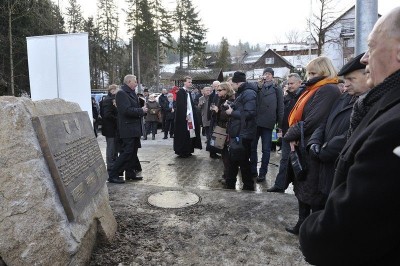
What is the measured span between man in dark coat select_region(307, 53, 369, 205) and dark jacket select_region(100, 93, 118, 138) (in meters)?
4.06

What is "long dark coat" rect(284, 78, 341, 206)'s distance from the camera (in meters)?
3.11

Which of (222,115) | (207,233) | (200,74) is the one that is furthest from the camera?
(200,74)

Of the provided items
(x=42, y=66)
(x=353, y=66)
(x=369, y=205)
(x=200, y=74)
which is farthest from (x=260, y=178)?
(x=200, y=74)

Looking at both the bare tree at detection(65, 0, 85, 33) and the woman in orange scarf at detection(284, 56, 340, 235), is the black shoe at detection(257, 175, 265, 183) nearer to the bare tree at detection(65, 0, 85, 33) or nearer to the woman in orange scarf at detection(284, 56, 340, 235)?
the woman in orange scarf at detection(284, 56, 340, 235)

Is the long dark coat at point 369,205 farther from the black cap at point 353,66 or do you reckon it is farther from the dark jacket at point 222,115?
the dark jacket at point 222,115

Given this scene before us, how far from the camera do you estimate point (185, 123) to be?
8.05 meters

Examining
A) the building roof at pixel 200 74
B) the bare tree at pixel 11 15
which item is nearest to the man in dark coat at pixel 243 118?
the bare tree at pixel 11 15

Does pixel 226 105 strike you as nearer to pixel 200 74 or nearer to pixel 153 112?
pixel 153 112

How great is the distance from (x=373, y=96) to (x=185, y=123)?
22.4 ft

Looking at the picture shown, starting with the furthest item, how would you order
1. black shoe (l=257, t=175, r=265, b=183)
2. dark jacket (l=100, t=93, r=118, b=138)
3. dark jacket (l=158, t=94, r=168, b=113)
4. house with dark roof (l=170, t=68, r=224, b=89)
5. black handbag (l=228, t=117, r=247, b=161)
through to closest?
house with dark roof (l=170, t=68, r=224, b=89)
dark jacket (l=158, t=94, r=168, b=113)
dark jacket (l=100, t=93, r=118, b=138)
black shoe (l=257, t=175, r=265, b=183)
black handbag (l=228, t=117, r=247, b=161)

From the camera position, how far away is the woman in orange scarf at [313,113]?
3130 millimetres

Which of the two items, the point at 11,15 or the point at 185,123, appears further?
the point at 11,15

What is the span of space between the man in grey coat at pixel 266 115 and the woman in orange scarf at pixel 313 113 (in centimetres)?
251

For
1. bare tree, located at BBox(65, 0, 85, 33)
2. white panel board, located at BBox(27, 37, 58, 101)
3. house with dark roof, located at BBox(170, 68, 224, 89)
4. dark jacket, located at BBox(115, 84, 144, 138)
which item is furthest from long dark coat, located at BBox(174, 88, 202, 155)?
bare tree, located at BBox(65, 0, 85, 33)
